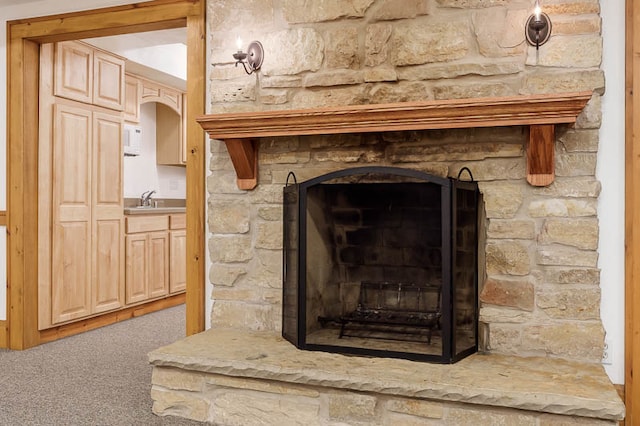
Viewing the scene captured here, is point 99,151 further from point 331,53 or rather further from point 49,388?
point 331,53

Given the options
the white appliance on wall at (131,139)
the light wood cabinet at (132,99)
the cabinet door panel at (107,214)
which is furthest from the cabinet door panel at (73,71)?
the white appliance on wall at (131,139)

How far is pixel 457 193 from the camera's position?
2410mm

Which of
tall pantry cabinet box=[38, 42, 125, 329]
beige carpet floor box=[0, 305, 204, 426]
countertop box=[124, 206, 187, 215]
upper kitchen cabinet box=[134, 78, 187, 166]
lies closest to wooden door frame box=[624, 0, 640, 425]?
beige carpet floor box=[0, 305, 204, 426]

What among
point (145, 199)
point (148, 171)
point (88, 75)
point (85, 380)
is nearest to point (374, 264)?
point (85, 380)

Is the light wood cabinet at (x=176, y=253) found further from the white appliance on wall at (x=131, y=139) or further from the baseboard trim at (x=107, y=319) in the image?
the white appliance on wall at (x=131, y=139)

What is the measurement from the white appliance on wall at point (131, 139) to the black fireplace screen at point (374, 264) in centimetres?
269

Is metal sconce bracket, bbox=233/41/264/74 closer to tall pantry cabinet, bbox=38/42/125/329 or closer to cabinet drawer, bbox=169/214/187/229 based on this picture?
tall pantry cabinet, bbox=38/42/125/329

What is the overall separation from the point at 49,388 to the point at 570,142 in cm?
268

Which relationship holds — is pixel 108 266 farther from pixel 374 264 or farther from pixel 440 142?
pixel 440 142

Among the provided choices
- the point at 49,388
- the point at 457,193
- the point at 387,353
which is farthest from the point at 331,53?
the point at 49,388

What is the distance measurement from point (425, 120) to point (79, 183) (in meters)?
2.69

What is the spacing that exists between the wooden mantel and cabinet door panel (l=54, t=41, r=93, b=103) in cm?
170

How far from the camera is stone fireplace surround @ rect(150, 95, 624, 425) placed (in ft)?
6.98

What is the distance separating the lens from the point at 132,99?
5.05 metres
